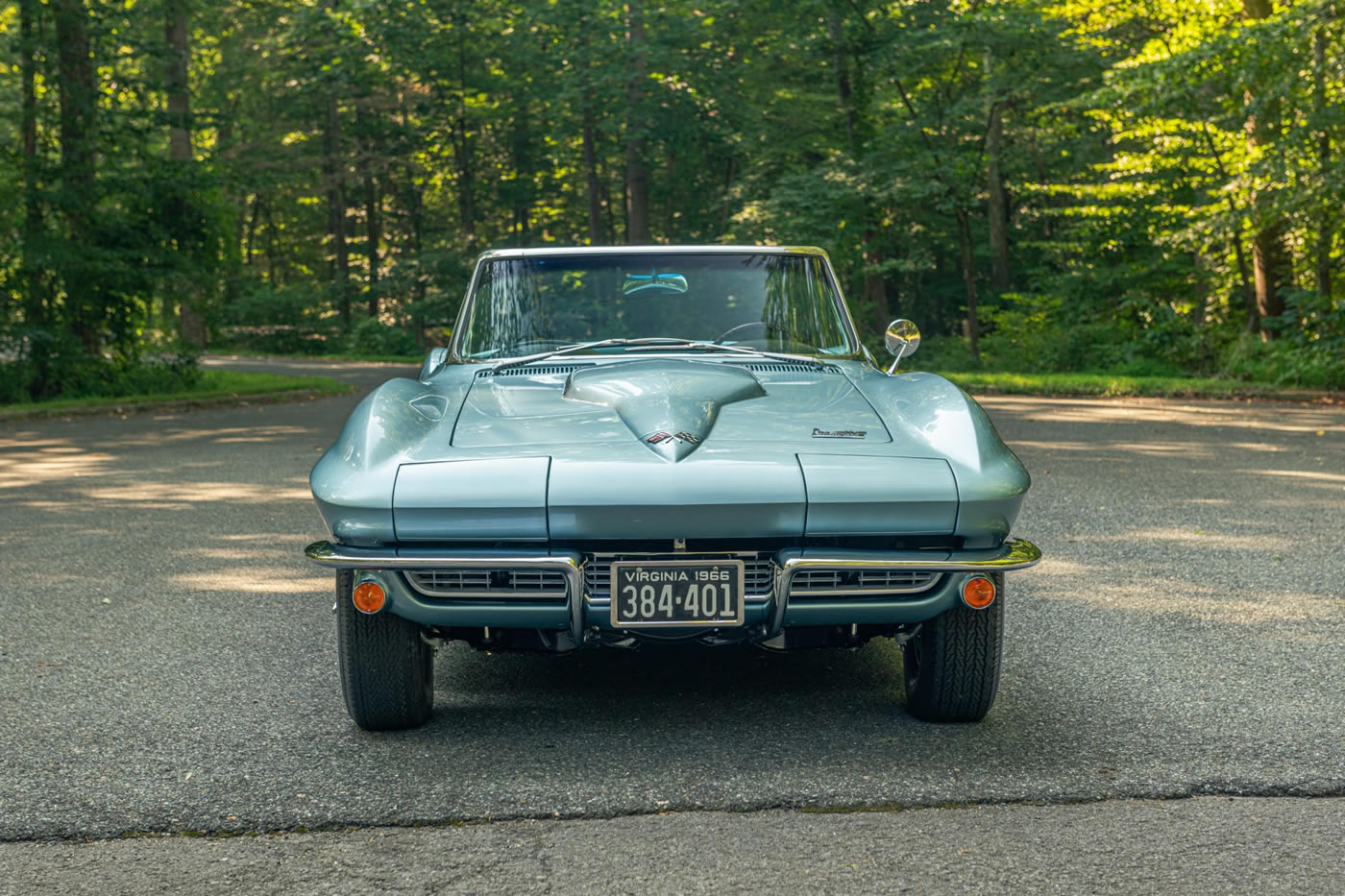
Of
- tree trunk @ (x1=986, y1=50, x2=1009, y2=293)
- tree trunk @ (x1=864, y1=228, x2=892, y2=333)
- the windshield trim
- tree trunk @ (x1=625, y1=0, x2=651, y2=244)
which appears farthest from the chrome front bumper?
tree trunk @ (x1=986, y1=50, x2=1009, y2=293)

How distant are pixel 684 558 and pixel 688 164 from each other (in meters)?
→ 38.4

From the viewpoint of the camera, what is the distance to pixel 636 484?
11.2 ft

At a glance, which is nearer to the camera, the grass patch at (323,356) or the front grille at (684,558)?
the front grille at (684,558)

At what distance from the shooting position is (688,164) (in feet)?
134

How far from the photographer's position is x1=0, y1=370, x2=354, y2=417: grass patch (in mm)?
15784

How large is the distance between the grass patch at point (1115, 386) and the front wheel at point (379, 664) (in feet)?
44.3

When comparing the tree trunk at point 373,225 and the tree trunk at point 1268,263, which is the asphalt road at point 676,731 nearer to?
the tree trunk at point 1268,263

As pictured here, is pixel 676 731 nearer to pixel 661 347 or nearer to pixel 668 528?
pixel 668 528

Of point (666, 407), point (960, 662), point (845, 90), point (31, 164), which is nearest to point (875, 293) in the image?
point (845, 90)

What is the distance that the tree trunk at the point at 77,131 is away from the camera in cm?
1661

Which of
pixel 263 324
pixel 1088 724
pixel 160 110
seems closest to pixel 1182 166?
pixel 160 110

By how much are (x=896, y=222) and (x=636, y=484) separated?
27683 mm

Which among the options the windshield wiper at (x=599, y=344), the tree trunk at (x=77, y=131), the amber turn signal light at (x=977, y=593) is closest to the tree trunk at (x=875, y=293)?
the tree trunk at (x=77, y=131)

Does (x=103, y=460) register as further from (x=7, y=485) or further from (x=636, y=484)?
(x=636, y=484)
